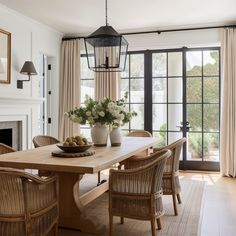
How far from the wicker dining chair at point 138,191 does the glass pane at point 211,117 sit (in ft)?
11.8

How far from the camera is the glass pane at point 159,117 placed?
645 centimetres

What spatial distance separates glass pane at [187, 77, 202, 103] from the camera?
6223 mm

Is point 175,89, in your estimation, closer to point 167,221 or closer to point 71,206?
point 167,221

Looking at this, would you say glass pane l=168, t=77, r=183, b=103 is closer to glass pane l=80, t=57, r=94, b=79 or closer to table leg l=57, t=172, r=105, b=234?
glass pane l=80, t=57, r=94, b=79

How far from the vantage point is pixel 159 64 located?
6457 millimetres

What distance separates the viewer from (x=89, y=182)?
515cm

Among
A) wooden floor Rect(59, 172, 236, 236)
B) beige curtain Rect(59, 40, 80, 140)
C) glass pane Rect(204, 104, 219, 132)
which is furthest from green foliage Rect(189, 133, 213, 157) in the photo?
beige curtain Rect(59, 40, 80, 140)

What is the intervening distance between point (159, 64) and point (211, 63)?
102cm

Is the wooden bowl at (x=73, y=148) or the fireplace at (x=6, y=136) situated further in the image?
the fireplace at (x=6, y=136)

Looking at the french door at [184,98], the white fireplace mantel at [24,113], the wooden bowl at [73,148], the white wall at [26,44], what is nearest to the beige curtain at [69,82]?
the white wall at [26,44]

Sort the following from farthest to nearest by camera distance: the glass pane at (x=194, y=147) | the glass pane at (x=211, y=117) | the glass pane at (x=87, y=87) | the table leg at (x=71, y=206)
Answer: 1. the glass pane at (x=87, y=87)
2. the glass pane at (x=194, y=147)
3. the glass pane at (x=211, y=117)
4. the table leg at (x=71, y=206)

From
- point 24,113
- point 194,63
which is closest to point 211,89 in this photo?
point 194,63

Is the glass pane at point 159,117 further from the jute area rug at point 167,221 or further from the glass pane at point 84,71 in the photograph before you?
the jute area rug at point 167,221

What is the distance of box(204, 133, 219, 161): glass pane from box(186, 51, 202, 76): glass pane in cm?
125
